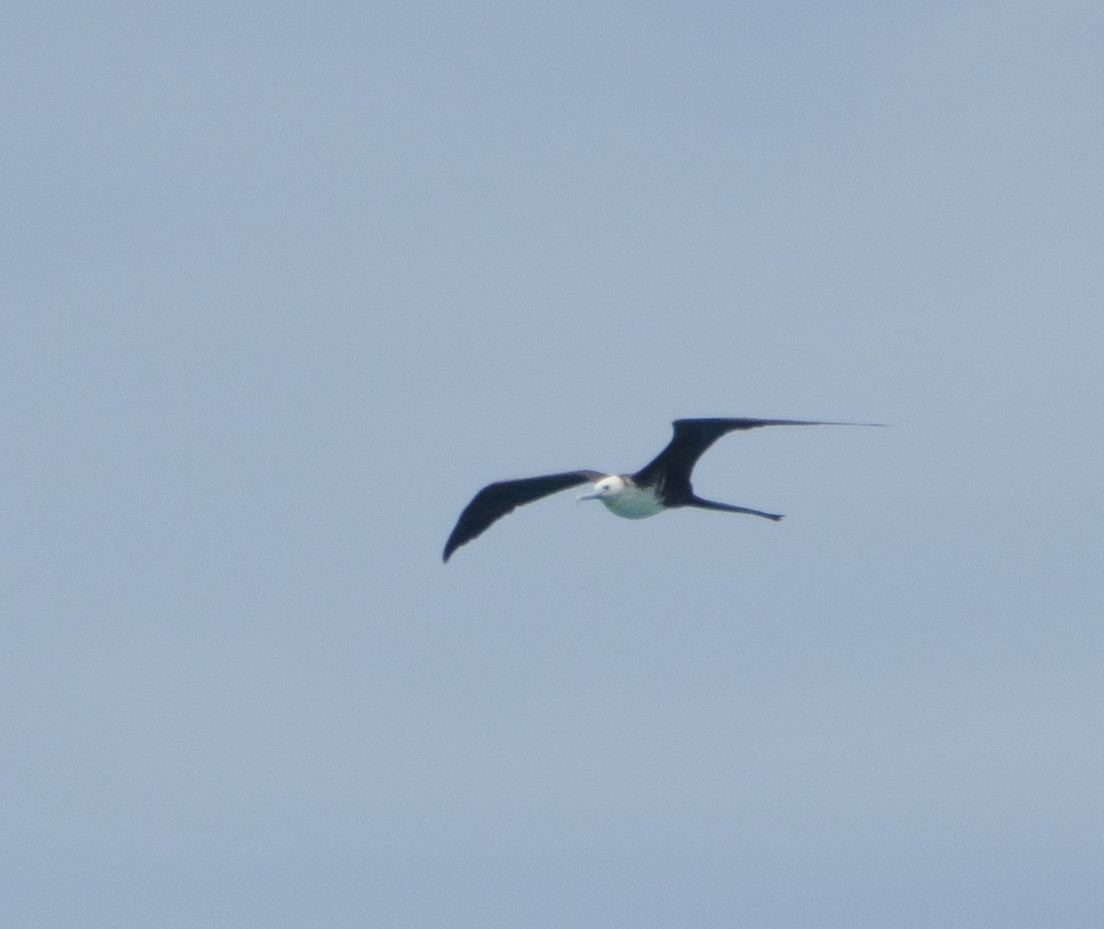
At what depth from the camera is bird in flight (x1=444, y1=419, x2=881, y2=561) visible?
17.2 m

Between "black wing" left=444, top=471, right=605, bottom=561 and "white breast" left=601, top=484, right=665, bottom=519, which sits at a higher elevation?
"black wing" left=444, top=471, right=605, bottom=561

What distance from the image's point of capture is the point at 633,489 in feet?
58.4

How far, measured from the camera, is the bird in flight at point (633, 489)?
17.2 metres

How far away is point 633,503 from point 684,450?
676mm

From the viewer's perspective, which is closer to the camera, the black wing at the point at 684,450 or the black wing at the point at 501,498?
the black wing at the point at 684,450

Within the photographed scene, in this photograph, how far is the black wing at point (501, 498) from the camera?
59.5 ft

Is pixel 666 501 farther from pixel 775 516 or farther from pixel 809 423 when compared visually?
pixel 809 423

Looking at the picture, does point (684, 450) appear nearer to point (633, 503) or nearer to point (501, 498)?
point (633, 503)

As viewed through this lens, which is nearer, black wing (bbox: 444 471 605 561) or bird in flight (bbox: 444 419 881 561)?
bird in flight (bbox: 444 419 881 561)

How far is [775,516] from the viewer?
672 inches

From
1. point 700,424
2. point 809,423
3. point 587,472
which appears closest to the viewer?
point 809,423

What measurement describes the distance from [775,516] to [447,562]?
2.66 m

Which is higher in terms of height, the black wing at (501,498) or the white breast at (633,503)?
the black wing at (501,498)

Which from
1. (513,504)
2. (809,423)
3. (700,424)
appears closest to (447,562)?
(513,504)
